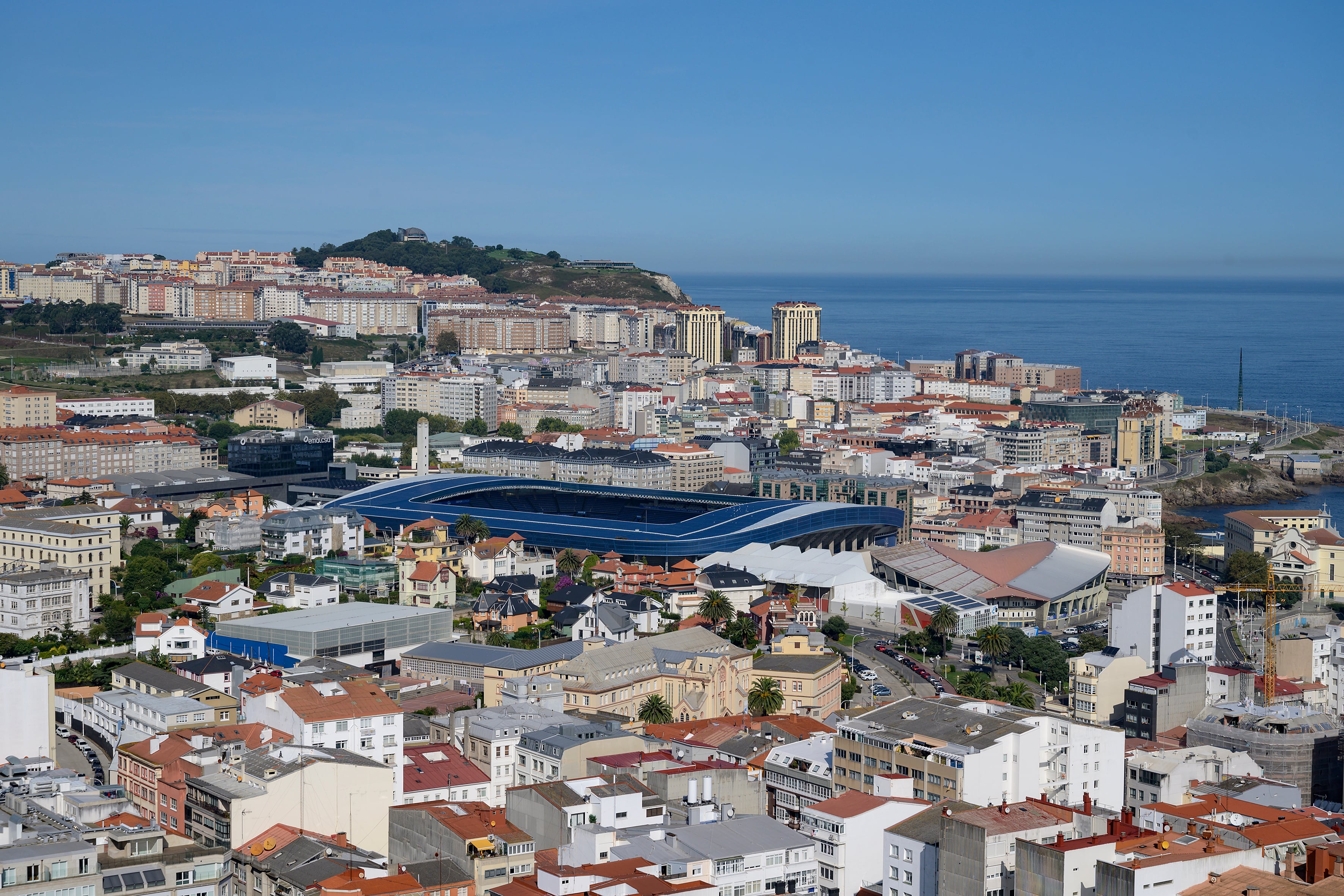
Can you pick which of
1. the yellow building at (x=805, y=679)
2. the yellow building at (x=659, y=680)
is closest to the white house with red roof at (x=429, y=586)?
the yellow building at (x=659, y=680)

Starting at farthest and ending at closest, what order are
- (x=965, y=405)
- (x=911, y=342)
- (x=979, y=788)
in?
(x=911, y=342) < (x=965, y=405) < (x=979, y=788)

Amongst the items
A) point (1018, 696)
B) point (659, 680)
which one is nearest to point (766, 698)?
point (659, 680)

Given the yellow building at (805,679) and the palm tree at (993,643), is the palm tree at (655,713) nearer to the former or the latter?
the yellow building at (805,679)

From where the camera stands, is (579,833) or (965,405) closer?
(579,833)

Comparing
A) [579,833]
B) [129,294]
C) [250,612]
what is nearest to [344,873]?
[579,833]

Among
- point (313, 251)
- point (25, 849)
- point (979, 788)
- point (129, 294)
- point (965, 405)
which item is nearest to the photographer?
point (25, 849)

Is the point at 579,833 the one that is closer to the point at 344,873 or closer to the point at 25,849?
the point at 344,873

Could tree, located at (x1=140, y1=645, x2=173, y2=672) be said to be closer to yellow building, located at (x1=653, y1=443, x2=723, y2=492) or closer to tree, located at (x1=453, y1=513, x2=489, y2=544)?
tree, located at (x1=453, y1=513, x2=489, y2=544)
